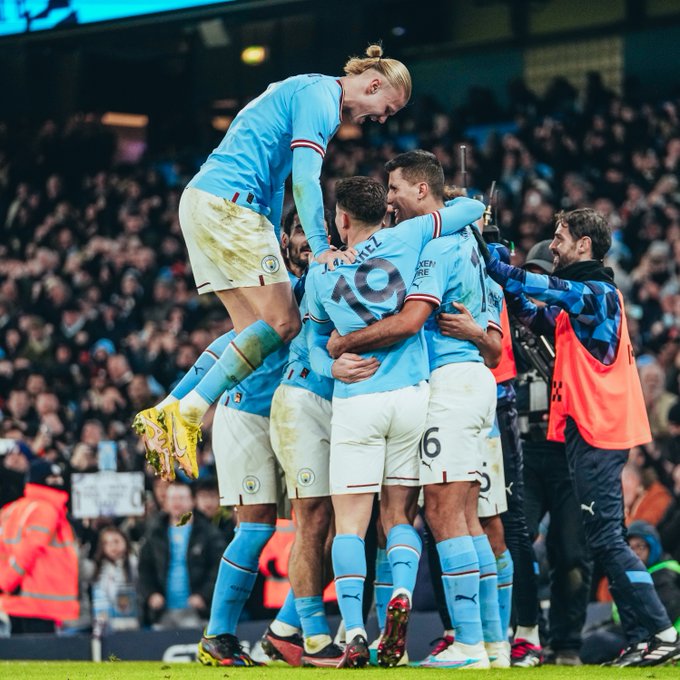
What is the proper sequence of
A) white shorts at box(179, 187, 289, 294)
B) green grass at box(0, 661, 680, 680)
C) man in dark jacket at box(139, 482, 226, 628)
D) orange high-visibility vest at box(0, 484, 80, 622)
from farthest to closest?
man in dark jacket at box(139, 482, 226, 628), orange high-visibility vest at box(0, 484, 80, 622), white shorts at box(179, 187, 289, 294), green grass at box(0, 661, 680, 680)

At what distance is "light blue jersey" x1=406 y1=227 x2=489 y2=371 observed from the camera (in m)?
5.87

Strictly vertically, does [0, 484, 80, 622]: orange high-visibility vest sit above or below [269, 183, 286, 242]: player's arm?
below

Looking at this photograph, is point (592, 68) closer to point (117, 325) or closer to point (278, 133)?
point (117, 325)

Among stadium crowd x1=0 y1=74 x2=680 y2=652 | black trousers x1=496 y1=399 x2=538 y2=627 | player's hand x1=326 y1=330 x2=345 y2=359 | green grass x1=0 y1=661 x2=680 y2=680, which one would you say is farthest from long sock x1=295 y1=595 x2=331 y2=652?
stadium crowd x1=0 y1=74 x2=680 y2=652

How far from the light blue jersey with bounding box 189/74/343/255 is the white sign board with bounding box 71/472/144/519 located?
5.04m

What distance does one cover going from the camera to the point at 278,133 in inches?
248

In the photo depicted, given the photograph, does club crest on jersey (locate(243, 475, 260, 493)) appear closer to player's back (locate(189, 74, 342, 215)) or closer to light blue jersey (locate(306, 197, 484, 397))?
light blue jersey (locate(306, 197, 484, 397))

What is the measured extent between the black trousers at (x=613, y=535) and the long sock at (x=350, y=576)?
1.36m

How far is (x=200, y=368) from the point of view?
6.64 meters

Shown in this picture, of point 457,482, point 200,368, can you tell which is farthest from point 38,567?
point 457,482

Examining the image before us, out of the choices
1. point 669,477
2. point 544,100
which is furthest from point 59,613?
point 544,100

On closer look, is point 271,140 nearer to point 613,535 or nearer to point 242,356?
point 242,356

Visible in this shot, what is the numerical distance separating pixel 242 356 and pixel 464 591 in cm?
150

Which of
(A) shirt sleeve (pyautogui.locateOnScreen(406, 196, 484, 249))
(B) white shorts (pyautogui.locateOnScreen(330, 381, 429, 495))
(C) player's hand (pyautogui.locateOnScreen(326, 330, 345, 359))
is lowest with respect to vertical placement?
(B) white shorts (pyautogui.locateOnScreen(330, 381, 429, 495))
